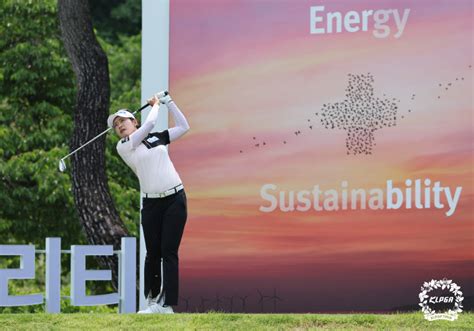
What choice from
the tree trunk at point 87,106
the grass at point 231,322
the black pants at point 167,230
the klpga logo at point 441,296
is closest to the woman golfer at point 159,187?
the black pants at point 167,230

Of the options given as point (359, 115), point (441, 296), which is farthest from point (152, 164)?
point (441, 296)

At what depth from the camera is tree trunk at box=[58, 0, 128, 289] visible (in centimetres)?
Answer: 1355

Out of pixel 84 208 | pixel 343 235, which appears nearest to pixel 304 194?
pixel 343 235

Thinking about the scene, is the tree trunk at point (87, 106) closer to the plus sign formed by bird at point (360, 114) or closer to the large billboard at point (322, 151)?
the large billboard at point (322, 151)

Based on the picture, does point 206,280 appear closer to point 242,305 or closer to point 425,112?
point 242,305

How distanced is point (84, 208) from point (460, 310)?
171 inches

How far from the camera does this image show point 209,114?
11688mm

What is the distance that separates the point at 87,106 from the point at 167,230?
4.05m

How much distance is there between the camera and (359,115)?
11438 mm

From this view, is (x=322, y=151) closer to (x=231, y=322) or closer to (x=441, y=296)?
(x=441, y=296)

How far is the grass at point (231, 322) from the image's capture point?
907cm

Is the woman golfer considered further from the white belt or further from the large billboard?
the large billboard

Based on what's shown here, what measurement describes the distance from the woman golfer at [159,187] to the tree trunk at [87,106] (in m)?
3.58

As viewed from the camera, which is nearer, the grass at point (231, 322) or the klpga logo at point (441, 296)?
the grass at point (231, 322)
